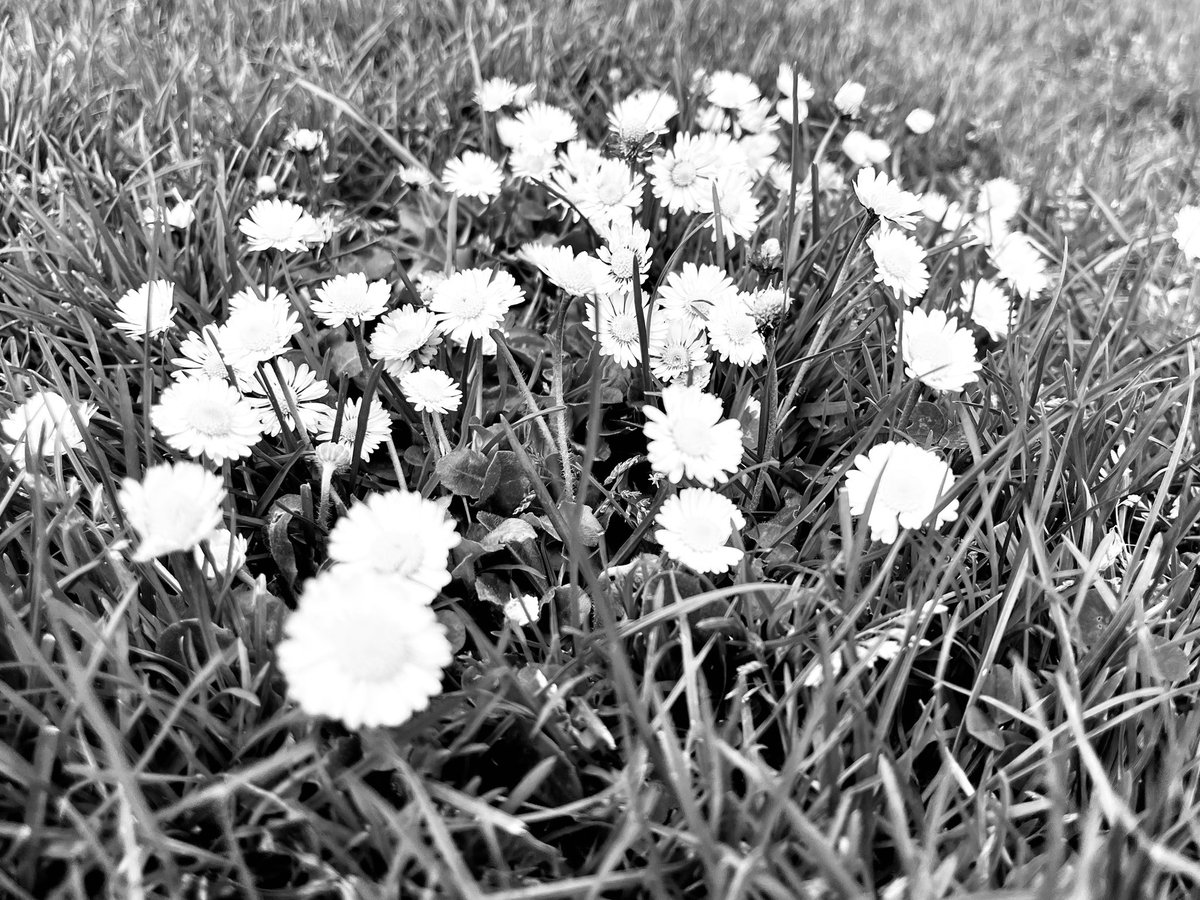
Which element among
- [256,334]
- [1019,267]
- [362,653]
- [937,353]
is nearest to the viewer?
[362,653]

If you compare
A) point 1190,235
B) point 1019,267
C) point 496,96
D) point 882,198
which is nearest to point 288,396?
point 882,198

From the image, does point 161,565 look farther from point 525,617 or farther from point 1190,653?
point 1190,653

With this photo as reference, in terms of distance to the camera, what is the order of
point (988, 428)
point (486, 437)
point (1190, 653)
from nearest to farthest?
point (1190, 653) → point (486, 437) → point (988, 428)

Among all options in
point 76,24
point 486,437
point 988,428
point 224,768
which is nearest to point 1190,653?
point 988,428

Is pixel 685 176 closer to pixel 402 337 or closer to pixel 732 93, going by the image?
pixel 732 93

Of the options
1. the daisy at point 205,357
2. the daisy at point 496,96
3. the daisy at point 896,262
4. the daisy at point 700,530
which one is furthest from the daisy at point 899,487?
the daisy at point 496,96

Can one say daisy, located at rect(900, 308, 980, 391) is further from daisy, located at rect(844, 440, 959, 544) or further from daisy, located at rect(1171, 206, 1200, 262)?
daisy, located at rect(1171, 206, 1200, 262)

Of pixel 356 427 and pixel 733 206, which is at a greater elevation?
pixel 733 206
